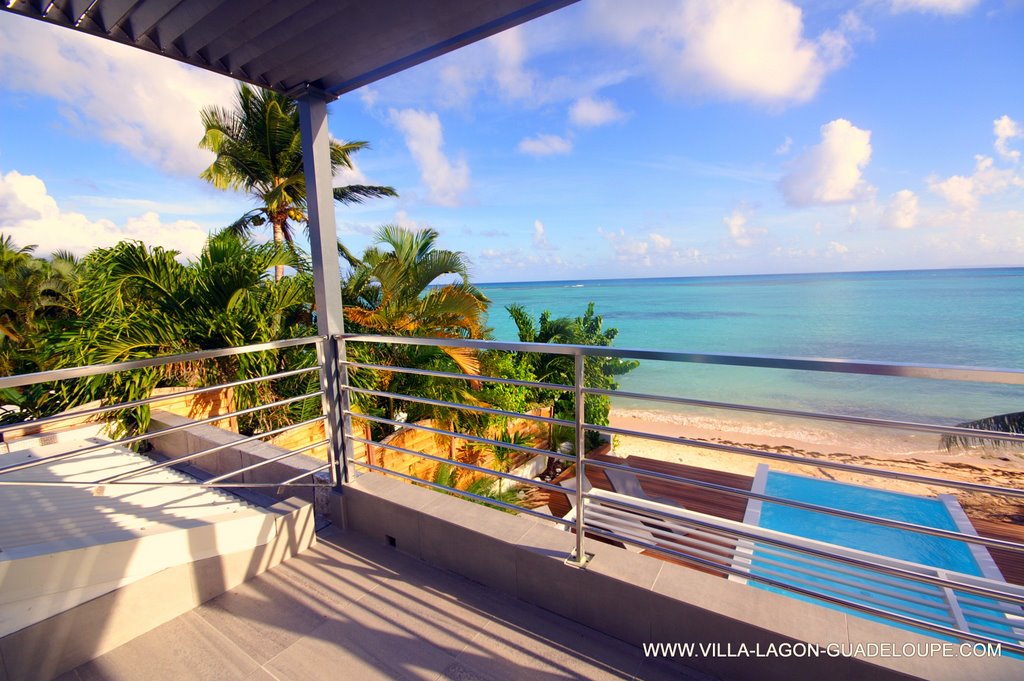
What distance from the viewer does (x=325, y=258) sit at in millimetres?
2609

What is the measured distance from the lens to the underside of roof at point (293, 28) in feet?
6.07

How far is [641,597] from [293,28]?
2.75 metres

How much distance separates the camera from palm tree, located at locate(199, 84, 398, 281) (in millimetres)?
10219

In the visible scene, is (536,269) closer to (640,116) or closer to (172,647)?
(640,116)

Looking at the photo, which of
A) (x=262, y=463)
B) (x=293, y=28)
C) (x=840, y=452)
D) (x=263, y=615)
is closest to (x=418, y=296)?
(x=262, y=463)

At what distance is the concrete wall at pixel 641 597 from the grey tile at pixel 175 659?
85 cm

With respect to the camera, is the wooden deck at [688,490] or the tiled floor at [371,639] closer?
the tiled floor at [371,639]

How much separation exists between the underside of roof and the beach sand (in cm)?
774

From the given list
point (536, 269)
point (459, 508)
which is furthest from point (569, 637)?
point (536, 269)

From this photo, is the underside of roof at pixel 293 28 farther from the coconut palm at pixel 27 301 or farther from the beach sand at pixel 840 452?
the beach sand at pixel 840 452

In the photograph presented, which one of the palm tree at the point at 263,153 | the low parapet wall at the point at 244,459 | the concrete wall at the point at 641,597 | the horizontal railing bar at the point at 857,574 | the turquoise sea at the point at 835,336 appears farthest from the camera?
the turquoise sea at the point at 835,336

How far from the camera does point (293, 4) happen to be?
1.86 metres

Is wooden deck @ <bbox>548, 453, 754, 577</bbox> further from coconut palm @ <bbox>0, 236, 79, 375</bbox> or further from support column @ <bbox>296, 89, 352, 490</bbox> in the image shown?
coconut palm @ <bbox>0, 236, 79, 375</bbox>

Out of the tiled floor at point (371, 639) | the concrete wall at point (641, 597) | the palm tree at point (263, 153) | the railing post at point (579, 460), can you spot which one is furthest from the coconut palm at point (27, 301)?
the railing post at point (579, 460)
